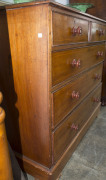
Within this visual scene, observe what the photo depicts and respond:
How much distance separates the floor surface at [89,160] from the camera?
119 centimetres

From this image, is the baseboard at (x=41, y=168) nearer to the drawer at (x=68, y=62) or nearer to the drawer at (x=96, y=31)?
the drawer at (x=68, y=62)

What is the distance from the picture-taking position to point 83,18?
41.9 inches

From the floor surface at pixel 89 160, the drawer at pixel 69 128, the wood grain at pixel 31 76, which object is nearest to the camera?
the wood grain at pixel 31 76

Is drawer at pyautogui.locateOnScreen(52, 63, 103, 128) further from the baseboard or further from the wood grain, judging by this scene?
the baseboard

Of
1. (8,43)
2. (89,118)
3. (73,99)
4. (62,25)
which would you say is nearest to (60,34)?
(62,25)

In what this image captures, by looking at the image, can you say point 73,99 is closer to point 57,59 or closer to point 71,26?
point 57,59

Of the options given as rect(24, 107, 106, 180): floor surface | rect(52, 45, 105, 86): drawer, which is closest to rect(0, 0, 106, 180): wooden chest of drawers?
rect(52, 45, 105, 86): drawer

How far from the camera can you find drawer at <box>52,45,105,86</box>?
0.86m

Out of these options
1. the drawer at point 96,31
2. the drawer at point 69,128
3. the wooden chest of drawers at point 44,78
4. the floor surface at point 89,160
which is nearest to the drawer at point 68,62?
the wooden chest of drawers at point 44,78

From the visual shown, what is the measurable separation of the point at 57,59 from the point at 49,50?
0.30 feet

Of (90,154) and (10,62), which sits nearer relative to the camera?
(10,62)

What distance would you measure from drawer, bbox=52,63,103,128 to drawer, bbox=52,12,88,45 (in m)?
0.29

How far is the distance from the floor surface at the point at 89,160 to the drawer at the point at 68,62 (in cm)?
77

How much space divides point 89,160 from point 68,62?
894 millimetres
